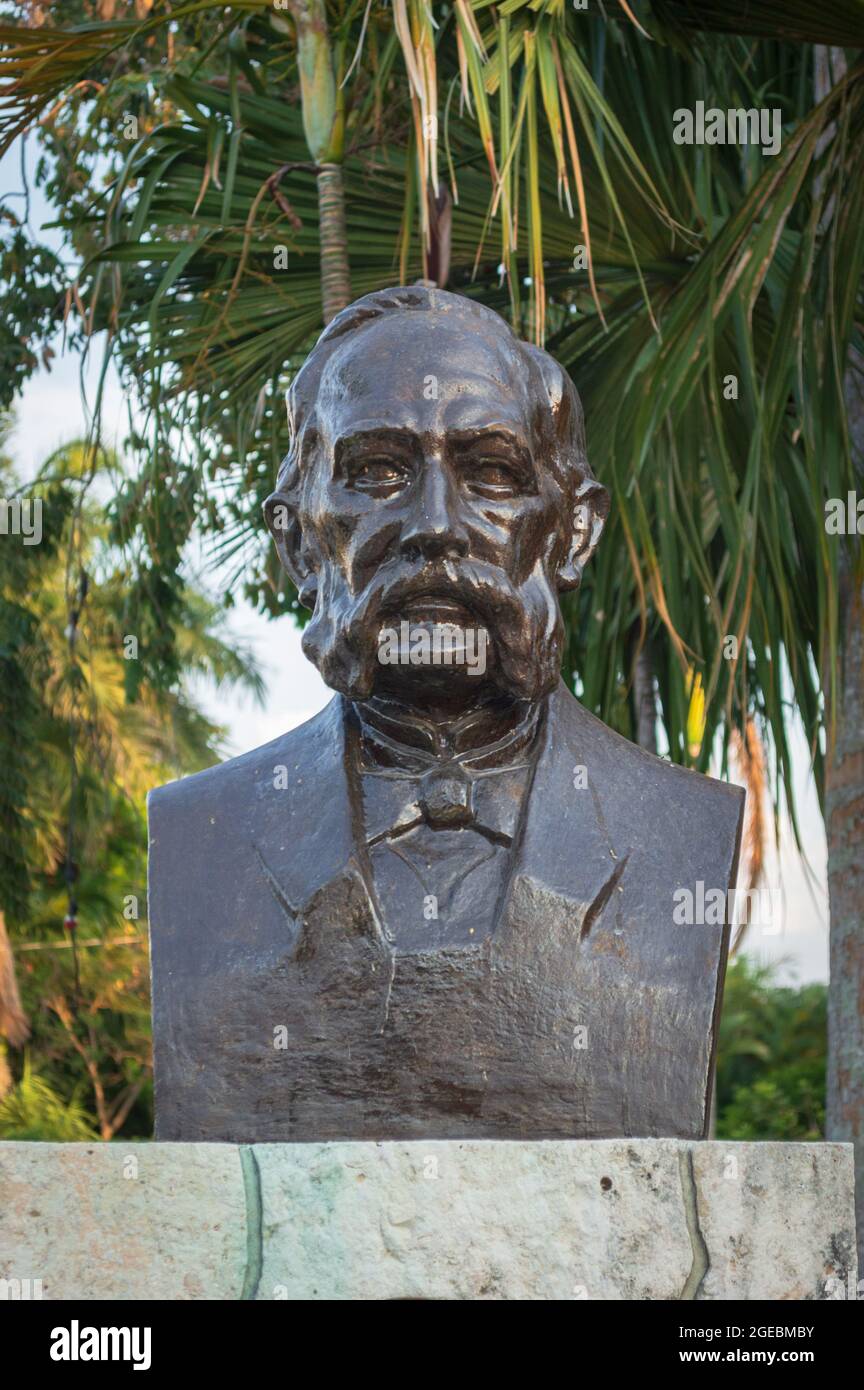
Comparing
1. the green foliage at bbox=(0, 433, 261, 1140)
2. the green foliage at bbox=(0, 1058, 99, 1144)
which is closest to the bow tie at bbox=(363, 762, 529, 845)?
the green foliage at bbox=(0, 433, 261, 1140)

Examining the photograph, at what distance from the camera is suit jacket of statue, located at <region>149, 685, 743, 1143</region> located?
2.96 m

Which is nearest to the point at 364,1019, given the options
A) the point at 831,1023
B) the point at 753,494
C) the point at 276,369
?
the point at 753,494

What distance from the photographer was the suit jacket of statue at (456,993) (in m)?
2.96

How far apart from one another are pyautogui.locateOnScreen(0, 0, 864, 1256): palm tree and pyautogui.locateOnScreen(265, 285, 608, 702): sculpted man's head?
1.75 meters

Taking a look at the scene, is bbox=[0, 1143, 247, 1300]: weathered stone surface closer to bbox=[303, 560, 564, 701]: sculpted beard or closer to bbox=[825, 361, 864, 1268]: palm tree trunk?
bbox=[303, 560, 564, 701]: sculpted beard

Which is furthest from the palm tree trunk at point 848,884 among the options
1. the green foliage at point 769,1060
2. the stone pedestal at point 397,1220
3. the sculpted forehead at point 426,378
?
the green foliage at point 769,1060

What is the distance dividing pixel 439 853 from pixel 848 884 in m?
2.90

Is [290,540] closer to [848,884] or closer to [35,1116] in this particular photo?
[848,884]

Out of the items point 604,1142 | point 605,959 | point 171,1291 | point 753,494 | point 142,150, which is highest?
point 142,150

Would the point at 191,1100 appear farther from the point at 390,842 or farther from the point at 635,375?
the point at 635,375

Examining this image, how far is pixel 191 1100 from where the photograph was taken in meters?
3.02

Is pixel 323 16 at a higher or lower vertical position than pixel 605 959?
higher

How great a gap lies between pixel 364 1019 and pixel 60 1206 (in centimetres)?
52

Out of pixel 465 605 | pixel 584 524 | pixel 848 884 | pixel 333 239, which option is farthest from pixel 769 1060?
pixel 465 605
